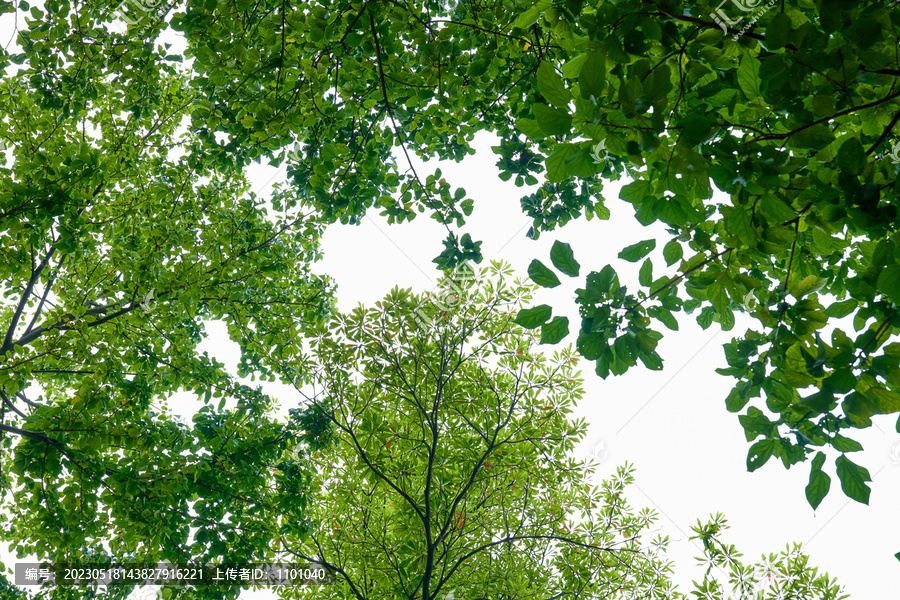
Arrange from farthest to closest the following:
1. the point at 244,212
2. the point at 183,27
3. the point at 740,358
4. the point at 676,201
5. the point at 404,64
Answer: the point at 244,212 → the point at 404,64 → the point at 183,27 → the point at 740,358 → the point at 676,201

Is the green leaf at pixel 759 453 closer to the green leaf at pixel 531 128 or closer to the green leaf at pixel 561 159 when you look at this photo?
the green leaf at pixel 561 159

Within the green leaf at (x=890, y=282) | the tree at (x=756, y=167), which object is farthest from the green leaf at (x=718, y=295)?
the green leaf at (x=890, y=282)

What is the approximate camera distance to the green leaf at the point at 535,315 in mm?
1346

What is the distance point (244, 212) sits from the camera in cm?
575

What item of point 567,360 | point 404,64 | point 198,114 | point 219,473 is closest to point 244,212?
point 198,114

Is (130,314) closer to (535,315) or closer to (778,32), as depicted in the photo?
(535,315)

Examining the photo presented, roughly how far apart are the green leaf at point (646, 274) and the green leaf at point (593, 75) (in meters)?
0.59

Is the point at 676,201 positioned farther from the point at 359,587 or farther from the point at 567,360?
the point at 359,587

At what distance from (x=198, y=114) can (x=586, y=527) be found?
640 centimetres

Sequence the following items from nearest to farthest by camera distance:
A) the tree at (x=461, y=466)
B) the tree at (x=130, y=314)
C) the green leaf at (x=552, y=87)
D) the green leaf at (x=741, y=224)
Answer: the green leaf at (x=552, y=87)
the green leaf at (x=741, y=224)
the tree at (x=130, y=314)
the tree at (x=461, y=466)

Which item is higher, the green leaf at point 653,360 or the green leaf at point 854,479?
the green leaf at point 653,360

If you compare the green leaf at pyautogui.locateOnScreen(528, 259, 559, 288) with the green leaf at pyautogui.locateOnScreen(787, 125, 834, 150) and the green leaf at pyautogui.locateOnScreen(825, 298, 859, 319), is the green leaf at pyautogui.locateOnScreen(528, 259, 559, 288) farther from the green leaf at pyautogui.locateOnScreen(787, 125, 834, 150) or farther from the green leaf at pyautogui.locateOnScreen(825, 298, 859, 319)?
the green leaf at pyautogui.locateOnScreen(825, 298, 859, 319)

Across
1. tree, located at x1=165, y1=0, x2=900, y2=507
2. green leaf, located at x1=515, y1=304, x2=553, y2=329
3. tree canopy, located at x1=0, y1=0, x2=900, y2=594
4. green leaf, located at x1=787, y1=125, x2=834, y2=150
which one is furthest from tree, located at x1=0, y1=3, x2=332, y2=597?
green leaf, located at x1=787, y1=125, x2=834, y2=150

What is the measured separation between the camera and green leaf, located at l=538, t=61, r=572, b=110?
3.10 feet
